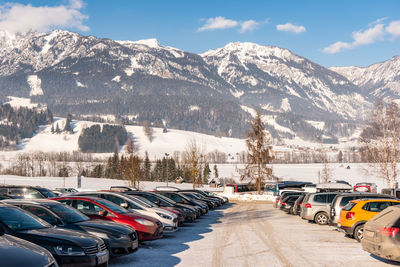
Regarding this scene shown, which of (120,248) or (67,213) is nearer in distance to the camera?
(120,248)

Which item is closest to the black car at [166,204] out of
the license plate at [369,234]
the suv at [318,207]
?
the suv at [318,207]

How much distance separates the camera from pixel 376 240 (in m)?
10.7

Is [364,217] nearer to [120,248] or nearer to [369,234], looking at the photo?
[369,234]

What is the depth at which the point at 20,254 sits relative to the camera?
251 inches

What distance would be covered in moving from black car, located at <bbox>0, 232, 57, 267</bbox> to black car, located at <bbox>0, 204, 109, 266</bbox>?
1754mm

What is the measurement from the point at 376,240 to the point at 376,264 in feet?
3.52

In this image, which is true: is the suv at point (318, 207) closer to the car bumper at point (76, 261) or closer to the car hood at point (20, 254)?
the car bumper at point (76, 261)

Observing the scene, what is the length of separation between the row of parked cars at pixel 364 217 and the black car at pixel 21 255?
7611 mm

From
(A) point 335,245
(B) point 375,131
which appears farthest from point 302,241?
(B) point 375,131

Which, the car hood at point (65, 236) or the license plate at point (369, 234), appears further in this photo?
the license plate at point (369, 234)

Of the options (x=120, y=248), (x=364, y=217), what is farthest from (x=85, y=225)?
(x=364, y=217)

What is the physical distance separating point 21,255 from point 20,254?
3cm

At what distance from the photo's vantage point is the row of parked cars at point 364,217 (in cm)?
1038

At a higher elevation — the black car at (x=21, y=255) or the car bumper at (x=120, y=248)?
the black car at (x=21, y=255)
